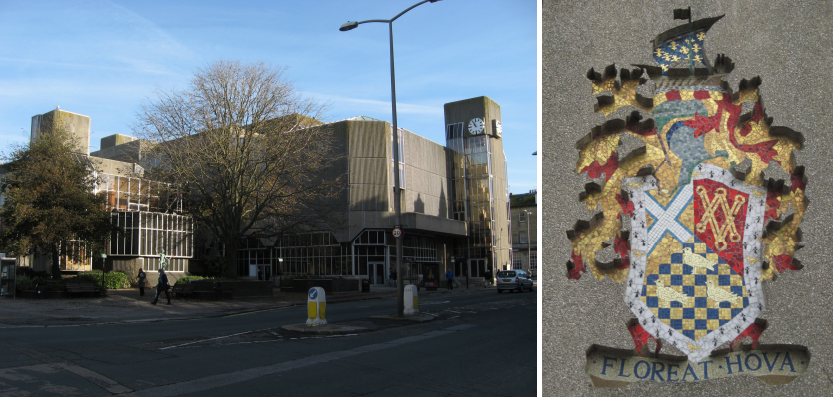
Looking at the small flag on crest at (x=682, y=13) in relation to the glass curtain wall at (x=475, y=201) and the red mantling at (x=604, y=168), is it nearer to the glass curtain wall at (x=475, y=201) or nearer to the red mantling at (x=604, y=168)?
the red mantling at (x=604, y=168)

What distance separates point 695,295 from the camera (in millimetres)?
3295

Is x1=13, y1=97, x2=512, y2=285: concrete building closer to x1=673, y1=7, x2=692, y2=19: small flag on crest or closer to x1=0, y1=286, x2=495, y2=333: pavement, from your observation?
x1=0, y1=286, x2=495, y2=333: pavement

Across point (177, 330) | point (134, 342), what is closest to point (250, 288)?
point (177, 330)

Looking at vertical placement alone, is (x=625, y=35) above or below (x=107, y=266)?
above

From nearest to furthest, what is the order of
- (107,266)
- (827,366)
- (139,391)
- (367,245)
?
(827,366)
(139,391)
(107,266)
(367,245)

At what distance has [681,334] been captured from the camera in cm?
326

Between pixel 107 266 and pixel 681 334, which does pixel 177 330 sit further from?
pixel 107 266

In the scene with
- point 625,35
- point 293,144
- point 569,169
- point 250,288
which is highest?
point 293,144

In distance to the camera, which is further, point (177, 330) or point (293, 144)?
point (293, 144)

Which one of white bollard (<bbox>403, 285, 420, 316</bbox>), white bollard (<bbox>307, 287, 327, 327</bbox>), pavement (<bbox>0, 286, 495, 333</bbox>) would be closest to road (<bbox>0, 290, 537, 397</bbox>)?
white bollard (<bbox>307, 287, 327, 327</bbox>)

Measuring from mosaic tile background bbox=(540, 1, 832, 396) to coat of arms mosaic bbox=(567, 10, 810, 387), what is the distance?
0.14ft

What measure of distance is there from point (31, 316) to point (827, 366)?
22.6 m

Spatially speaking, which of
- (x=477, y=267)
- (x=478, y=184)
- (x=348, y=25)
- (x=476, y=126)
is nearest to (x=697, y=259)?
(x=348, y=25)

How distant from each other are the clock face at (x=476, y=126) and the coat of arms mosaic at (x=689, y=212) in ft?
220
